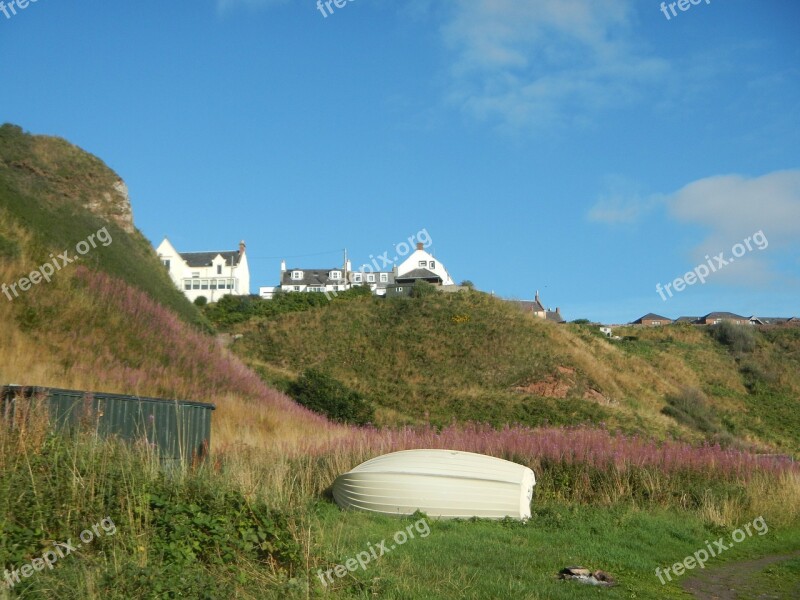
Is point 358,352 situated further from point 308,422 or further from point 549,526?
point 549,526

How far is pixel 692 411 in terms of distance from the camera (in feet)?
137

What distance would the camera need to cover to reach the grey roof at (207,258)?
89.8 m

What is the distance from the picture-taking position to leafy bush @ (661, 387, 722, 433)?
39750mm

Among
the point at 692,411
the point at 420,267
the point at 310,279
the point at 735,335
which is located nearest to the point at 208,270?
the point at 310,279

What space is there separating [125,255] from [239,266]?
61594 mm

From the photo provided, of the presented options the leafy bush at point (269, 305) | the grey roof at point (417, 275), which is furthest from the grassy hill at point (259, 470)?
the grey roof at point (417, 275)

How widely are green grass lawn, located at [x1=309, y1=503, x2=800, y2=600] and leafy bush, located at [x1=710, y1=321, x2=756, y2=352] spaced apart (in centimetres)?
5469

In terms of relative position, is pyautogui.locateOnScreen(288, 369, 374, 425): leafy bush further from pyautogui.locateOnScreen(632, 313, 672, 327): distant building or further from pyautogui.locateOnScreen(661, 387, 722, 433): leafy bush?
pyautogui.locateOnScreen(632, 313, 672, 327): distant building

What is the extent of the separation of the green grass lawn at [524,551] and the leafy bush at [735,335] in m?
54.7

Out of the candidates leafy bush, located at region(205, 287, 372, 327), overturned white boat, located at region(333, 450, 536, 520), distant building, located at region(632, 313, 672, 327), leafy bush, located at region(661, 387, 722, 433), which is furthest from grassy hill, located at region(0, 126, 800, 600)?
distant building, located at region(632, 313, 672, 327)

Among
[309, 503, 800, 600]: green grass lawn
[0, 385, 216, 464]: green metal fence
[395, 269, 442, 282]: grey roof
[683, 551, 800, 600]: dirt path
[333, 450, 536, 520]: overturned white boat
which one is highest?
[395, 269, 442, 282]: grey roof

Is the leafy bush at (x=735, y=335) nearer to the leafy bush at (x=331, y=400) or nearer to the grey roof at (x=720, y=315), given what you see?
the grey roof at (x=720, y=315)

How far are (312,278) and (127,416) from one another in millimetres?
88566

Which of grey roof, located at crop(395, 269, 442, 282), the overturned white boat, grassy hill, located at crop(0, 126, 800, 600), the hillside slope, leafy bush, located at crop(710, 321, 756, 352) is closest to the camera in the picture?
grassy hill, located at crop(0, 126, 800, 600)
